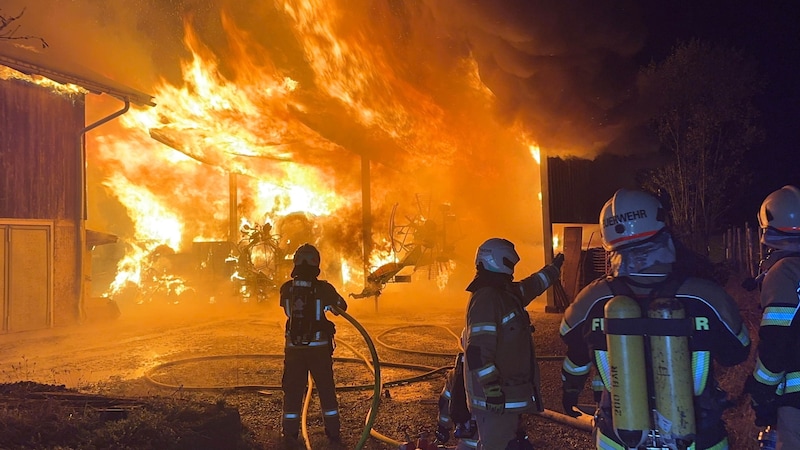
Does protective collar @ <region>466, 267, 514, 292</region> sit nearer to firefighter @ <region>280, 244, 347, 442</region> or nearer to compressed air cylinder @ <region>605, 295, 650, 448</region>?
compressed air cylinder @ <region>605, 295, 650, 448</region>

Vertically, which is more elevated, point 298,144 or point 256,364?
point 298,144

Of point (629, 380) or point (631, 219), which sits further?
point (631, 219)

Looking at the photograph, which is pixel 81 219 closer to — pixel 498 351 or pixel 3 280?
pixel 3 280

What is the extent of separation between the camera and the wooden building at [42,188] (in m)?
12.3

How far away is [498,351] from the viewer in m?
3.70

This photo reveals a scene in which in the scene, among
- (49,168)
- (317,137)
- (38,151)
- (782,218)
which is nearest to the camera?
(782,218)

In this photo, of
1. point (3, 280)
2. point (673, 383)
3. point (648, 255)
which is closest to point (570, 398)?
point (673, 383)

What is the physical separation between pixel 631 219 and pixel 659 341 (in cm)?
64

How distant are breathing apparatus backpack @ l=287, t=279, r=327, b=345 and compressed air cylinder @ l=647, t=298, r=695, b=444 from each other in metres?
3.71

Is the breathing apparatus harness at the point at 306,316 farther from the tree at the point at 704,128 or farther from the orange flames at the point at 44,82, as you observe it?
the orange flames at the point at 44,82

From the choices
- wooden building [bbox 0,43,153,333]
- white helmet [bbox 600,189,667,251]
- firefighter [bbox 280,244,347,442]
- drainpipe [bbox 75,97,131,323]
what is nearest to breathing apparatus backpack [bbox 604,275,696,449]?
white helmet [bbox 600,189,667,251]

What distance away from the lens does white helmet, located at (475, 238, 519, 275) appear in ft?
12.4

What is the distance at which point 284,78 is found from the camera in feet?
51.7

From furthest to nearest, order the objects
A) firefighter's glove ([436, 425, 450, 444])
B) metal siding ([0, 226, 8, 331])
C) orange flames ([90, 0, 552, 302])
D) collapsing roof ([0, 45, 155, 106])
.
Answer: orange flames ([90, 0, 552, 302]) < metal siding ([0, 226, 8, 331]) < collapsing roof ([0, 45, 155, 106]) < firefighter's glove ([436, 425, 450, 444])
